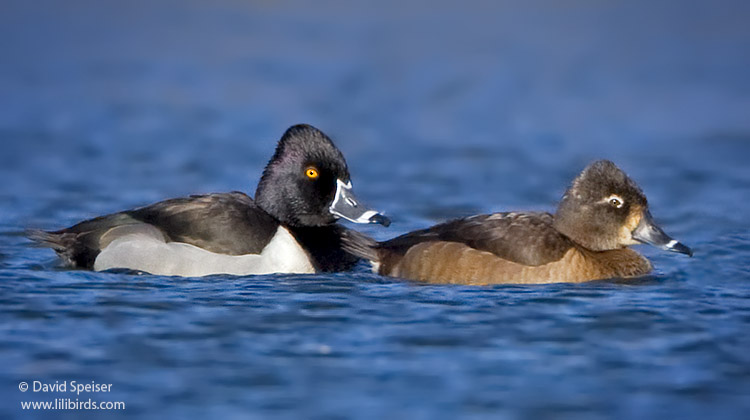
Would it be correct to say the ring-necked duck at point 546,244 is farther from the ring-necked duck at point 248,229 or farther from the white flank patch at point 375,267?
the ring-necked duck at point 248,229

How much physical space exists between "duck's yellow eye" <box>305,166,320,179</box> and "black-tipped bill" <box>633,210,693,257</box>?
2.36 meters

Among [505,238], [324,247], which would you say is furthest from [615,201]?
[324,247]

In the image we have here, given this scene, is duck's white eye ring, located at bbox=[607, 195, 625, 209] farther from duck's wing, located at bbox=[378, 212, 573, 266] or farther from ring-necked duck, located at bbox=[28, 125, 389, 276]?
ring-necked duck, located at bbox=[28, 125, 389, 276]

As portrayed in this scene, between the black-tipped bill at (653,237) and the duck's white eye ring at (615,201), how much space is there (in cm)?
21

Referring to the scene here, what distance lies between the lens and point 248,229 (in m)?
9.56

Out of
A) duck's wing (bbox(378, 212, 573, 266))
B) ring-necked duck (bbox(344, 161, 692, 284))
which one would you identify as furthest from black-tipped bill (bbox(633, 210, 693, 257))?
duck's wing (bbox(378, 212, 573, 266))

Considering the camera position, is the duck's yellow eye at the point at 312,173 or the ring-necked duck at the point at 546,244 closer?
the ring-necked duck at the point at 546,244

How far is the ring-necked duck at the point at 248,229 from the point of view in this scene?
945cm

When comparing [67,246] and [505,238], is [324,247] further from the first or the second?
[67,246]

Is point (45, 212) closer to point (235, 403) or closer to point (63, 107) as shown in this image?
point (63, 107)

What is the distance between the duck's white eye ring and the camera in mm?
9539

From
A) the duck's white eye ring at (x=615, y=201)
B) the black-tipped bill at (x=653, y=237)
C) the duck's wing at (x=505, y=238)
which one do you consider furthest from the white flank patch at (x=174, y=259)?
the black-tipped bill at (x=653, y=237)

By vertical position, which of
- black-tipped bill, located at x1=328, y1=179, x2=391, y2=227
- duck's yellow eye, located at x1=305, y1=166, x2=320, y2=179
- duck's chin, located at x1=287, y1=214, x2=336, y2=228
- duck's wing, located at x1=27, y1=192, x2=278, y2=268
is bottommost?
duck's wing, located at x1=27, y1=192, x2=278, y2=268

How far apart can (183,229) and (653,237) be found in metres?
3.33
